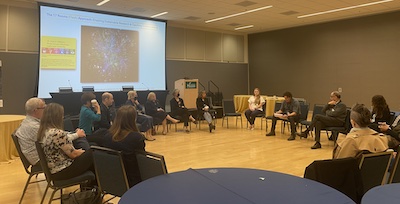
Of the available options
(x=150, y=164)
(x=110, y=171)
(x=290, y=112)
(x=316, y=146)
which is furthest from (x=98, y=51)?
(x=150, y=164)

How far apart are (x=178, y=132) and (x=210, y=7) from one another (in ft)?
13.1

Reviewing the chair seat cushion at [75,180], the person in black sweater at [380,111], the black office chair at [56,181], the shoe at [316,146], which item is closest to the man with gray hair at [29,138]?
the black office chair at [56,181]

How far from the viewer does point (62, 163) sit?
3078mm

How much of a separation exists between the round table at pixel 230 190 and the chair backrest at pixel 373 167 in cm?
84

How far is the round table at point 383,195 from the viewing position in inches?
64.9

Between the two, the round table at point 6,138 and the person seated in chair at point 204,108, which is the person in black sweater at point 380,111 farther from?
the round table at point 6,138

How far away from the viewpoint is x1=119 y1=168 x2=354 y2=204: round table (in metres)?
1.67

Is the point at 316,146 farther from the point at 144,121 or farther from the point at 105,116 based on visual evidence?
the point at 105,116

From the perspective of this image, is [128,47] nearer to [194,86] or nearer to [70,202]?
[194,86]

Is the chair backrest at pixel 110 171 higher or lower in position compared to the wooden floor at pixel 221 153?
higher

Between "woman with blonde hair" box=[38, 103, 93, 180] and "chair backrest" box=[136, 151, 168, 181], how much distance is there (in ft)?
2.21

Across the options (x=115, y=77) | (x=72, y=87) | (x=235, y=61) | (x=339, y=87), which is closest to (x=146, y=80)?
(x=115, y=77)

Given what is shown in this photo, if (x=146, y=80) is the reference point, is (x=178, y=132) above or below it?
below

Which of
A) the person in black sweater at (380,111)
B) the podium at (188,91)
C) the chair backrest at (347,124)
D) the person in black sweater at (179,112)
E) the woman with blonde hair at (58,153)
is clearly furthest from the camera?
the podium at (188,91)
